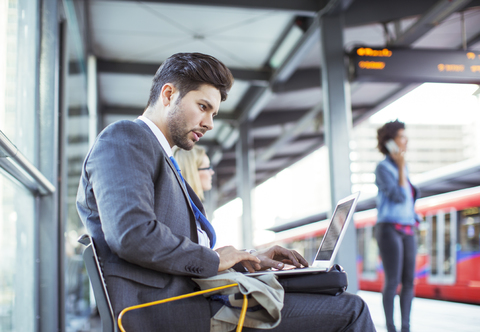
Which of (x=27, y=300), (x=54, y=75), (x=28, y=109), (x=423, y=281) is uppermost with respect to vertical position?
(x=54, y=75)

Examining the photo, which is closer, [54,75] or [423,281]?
[54,75]

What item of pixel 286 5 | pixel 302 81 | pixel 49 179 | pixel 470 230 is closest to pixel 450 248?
pixel 470 230

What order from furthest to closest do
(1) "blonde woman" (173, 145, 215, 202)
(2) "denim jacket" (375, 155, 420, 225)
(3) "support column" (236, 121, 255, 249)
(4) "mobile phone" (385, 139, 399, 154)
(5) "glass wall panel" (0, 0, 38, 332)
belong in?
(3) "support column" (236, 121, 255, 249) < (4) "mobile phone" (385, 139, 399, 154) < (2) "denim jacket" (375, 155, 420, 225) < (1) "blonde woman" (173, 145, 215, 202) < (5) "glass wall panel" (0, 0, 38, 332)

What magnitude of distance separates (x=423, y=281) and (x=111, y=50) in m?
7.84

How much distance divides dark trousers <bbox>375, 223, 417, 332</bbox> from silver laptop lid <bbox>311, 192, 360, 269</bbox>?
225cm

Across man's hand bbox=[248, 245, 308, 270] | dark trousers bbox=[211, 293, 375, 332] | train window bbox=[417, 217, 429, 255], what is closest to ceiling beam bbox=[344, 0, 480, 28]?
train window bbox=[417, 217, 429, 255]

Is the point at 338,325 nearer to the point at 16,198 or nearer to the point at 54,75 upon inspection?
the point at 16,198

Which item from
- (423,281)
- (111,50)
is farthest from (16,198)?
(423,281)

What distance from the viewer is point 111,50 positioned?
8555 mm

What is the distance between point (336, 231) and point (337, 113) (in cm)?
460

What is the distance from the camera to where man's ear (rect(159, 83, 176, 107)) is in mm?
1629

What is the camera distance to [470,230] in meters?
8.96

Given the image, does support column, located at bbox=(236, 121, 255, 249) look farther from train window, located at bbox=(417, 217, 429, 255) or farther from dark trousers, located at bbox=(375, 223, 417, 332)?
dark trousers, located at bbox=(375, 223, 417, 332)

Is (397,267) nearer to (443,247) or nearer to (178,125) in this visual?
(178,125)
